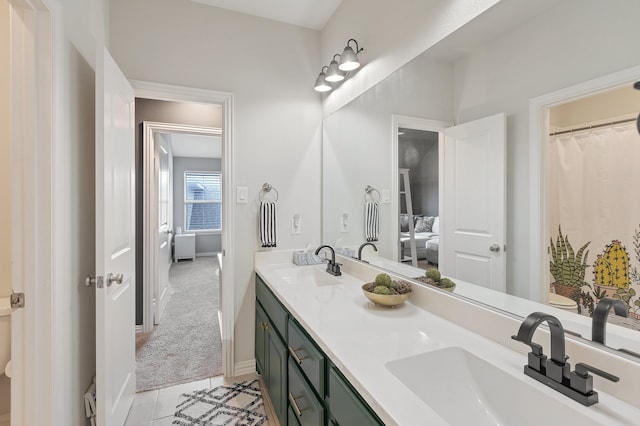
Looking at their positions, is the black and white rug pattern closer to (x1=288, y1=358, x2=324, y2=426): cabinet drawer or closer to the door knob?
(x1=288, y1=358, x2=324, y2=426): cabinet drawer

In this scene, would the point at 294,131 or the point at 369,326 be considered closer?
the point at 369,326

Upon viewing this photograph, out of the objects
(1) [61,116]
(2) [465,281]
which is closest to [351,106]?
(2) [465,281]

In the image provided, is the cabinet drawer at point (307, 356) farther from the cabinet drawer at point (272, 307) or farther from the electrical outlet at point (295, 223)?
the electrical outlet at point (295, 223)

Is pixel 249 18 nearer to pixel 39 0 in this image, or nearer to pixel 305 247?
pixel 39 0

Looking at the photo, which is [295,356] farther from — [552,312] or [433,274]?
[552,312]

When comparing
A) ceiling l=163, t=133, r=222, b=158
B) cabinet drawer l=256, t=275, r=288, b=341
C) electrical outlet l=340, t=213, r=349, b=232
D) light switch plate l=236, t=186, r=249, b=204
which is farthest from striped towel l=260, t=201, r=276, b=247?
ceiling l=163, t=133, r=222, b=158

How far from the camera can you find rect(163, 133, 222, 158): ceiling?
548 cm

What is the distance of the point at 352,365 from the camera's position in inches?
35.6

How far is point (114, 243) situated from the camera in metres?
1.63

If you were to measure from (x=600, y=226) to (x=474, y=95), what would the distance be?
2.11 feet

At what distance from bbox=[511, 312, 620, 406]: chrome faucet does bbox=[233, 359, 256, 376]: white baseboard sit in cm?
202

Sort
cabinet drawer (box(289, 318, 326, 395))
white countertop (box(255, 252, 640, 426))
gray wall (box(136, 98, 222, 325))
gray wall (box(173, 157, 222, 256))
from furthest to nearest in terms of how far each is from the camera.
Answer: gray wall (box(173, 157, 222, 256)) < gray wall (box(136, 98, 222, 325)) < cabinet drawer (box(289, 318, 326, 395)) < white countertop (box(255, 252, 640, 426))

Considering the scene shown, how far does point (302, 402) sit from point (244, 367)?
1.27m

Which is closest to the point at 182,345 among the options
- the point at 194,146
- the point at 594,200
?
the point at 594,200
